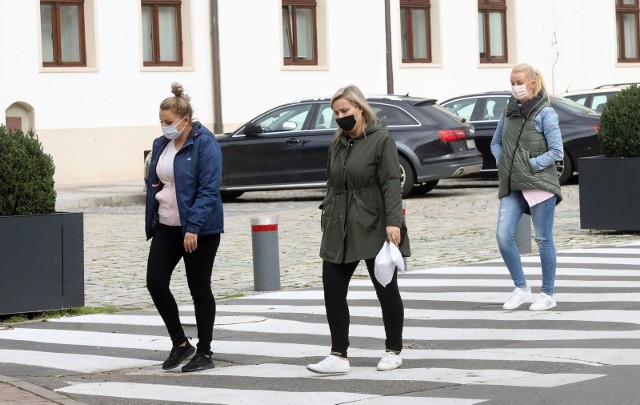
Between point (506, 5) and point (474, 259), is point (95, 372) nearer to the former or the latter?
point (474, 259)

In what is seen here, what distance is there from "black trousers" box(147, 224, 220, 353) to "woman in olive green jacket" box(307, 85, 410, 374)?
733 millimetres

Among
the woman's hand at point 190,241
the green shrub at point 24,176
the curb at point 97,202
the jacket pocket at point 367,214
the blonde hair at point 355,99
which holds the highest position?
the blonde hair at point 355,99

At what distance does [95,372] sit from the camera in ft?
30.1

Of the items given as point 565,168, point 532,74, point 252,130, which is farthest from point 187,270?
point 565,168

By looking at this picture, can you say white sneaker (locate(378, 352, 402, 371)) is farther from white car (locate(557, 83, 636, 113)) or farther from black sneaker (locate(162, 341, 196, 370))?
white car (locate(557, 83, 636, 113))

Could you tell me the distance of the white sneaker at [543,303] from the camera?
11062 mm

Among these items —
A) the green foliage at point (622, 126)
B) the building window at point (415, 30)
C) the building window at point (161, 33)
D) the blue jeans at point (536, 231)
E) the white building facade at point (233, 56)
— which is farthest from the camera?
the building window at point (415, 30)

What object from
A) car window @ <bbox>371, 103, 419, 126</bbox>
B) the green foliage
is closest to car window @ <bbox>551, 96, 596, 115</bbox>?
car window @ <bbox>371, 103, 419, 126</bbox>

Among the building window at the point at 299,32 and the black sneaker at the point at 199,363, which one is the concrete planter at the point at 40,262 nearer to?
the black sneaker at the point at 199,363

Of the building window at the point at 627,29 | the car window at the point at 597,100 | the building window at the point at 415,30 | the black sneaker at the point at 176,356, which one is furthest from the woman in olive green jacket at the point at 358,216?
the building window at the point at 627,29

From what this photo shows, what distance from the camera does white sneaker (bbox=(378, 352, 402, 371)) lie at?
8.70 metres

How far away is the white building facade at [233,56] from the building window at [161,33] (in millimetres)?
24

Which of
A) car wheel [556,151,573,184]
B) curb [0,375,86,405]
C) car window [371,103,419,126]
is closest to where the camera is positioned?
curb [0,375,86,405]

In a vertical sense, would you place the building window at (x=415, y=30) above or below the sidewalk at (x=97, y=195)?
above
